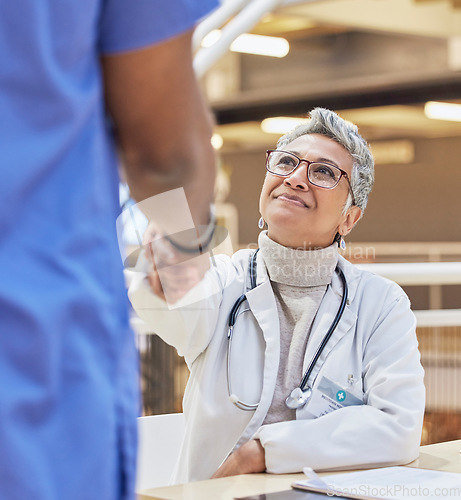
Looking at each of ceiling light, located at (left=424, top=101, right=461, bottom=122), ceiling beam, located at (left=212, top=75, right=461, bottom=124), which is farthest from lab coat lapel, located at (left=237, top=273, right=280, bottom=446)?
ceiling light, located at (left=424, top=101, right=461, bottom=122)

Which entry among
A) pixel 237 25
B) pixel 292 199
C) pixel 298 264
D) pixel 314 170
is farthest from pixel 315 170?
pixel 237 25

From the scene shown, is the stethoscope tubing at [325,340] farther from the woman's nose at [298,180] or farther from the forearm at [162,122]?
the forearm at [162,122]

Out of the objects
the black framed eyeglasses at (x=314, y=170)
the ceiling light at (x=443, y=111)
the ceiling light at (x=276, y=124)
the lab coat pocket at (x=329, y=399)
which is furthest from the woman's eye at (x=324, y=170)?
the ceiling light at (x=276, y=124)

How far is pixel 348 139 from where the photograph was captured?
2379 mm

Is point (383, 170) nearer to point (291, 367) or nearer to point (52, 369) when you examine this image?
point (291, 367)

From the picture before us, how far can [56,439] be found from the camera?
1.90 ft

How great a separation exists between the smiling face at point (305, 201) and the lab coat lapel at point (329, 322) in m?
0.14

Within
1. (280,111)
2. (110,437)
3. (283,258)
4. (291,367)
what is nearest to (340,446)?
(291,367)

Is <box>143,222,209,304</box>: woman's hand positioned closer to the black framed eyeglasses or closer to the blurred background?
the black framed eyeglasses

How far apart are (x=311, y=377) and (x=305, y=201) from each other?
49 cm

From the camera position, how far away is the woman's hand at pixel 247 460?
1909 mm

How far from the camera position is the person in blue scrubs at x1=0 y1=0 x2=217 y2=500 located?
56 cm

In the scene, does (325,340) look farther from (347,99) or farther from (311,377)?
(347,99)

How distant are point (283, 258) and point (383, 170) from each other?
A: 10908mm
